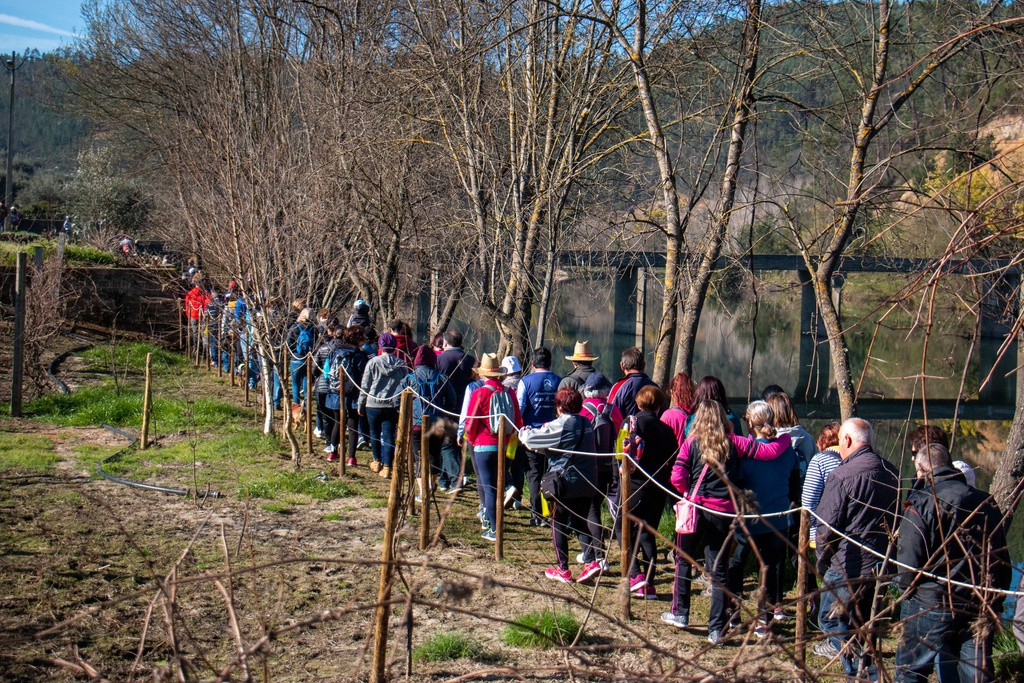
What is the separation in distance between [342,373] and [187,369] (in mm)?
8532

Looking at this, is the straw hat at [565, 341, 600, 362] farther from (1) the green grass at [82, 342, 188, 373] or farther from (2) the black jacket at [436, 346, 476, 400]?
(1) the green grass at [82, 342, 188, 373]

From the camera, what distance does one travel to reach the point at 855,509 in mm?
5910

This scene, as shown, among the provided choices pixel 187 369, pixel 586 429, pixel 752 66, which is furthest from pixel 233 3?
pixel 586 429

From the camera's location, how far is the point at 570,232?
11.6 meters

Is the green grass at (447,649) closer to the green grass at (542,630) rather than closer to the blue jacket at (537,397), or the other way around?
the green grass at (542,630)

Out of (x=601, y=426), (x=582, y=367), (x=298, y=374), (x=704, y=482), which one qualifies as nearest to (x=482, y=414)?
(x=601, y=426)

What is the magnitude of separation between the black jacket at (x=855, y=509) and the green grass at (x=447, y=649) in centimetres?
232

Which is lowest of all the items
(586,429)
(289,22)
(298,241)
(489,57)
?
(586,429)

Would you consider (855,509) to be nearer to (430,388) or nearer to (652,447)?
(652,447)

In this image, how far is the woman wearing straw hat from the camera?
27.0 ft

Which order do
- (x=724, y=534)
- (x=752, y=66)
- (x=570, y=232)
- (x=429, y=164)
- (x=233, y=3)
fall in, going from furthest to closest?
(x=233, y=3) → (x=429, y=164) → (x=570, y=232) → (x=752, y=66) → (x=724, y=534)

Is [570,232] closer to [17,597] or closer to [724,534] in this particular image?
[724,534]

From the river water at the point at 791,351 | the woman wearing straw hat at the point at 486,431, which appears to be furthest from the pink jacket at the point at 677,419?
the river water at the point at 791,351

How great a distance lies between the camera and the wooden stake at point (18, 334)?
37.4 ft
